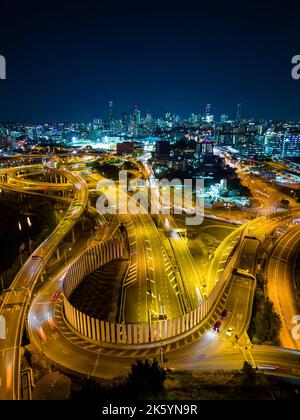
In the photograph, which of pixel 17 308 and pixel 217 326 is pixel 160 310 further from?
pixel 17 308

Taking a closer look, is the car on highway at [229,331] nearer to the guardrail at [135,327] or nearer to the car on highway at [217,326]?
the car on highway at [217,326]

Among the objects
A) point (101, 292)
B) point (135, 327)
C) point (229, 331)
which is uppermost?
point (135, 327)

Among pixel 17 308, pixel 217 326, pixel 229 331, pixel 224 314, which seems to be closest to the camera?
pixel 229 331

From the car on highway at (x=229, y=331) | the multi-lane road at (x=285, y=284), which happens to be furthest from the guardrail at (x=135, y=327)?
the multi-lane road at (x=285, y=284)

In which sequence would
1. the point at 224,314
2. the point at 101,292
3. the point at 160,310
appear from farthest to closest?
1. the point at 101,292
2. the point at 160,310
3. the point at 224,314

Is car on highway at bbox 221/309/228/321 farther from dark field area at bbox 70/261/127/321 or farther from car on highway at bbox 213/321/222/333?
dark field area at bbox 70/261/127/321

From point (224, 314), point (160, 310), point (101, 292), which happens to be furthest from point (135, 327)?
point (101, 292)

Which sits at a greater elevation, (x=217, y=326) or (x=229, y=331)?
(x=217, y=326)

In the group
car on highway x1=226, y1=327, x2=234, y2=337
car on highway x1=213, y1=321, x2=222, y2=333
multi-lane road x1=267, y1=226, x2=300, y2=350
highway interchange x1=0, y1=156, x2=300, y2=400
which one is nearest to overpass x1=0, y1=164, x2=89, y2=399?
highway interchange x1=0, y1=156, x2=300, y2=400
